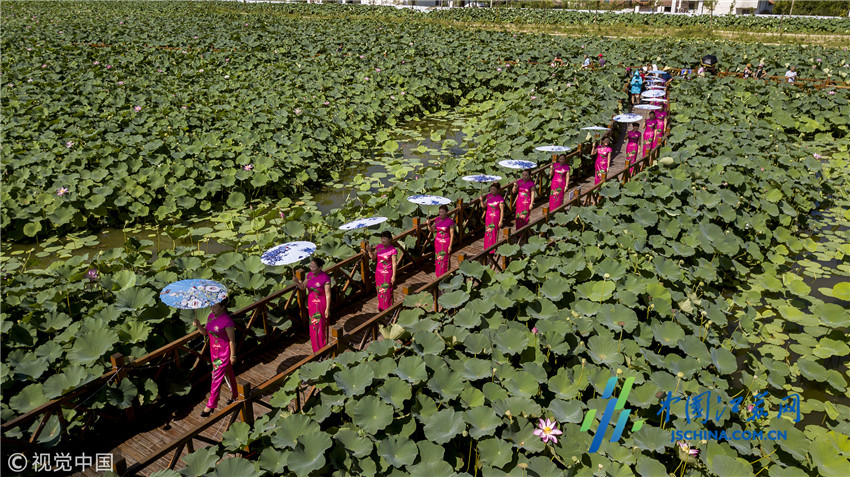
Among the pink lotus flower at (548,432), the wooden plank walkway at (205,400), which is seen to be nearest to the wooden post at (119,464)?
the wooden plank walkway at (205,400)

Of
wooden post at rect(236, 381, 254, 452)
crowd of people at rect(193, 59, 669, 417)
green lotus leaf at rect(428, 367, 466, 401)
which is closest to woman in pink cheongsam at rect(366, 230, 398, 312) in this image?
crowd of people at rect(193, 59, 669, 417)

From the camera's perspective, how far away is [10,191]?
8.49m

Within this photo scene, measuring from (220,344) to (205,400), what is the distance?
794mm

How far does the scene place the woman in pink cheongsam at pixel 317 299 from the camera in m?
5.43

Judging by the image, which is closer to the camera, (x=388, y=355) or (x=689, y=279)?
(x=388, y=355)

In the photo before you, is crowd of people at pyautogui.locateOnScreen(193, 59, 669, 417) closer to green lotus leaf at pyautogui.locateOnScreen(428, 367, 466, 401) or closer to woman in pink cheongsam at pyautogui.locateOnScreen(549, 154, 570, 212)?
woman in pink cheongsam at pyautogui.locateOnScreen(549, 154, 570, 212)

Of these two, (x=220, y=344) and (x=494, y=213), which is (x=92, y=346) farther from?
(x=494, y=213)

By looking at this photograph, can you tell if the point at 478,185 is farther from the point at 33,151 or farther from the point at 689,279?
the point at 33,151

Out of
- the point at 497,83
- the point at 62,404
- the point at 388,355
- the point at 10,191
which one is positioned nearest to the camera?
the point at 62,404

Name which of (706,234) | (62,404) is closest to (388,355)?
(62,404)

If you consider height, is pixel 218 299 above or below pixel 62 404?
above

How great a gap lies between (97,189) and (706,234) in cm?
985

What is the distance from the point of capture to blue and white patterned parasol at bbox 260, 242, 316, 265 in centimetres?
545

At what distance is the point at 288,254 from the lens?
5.61m
